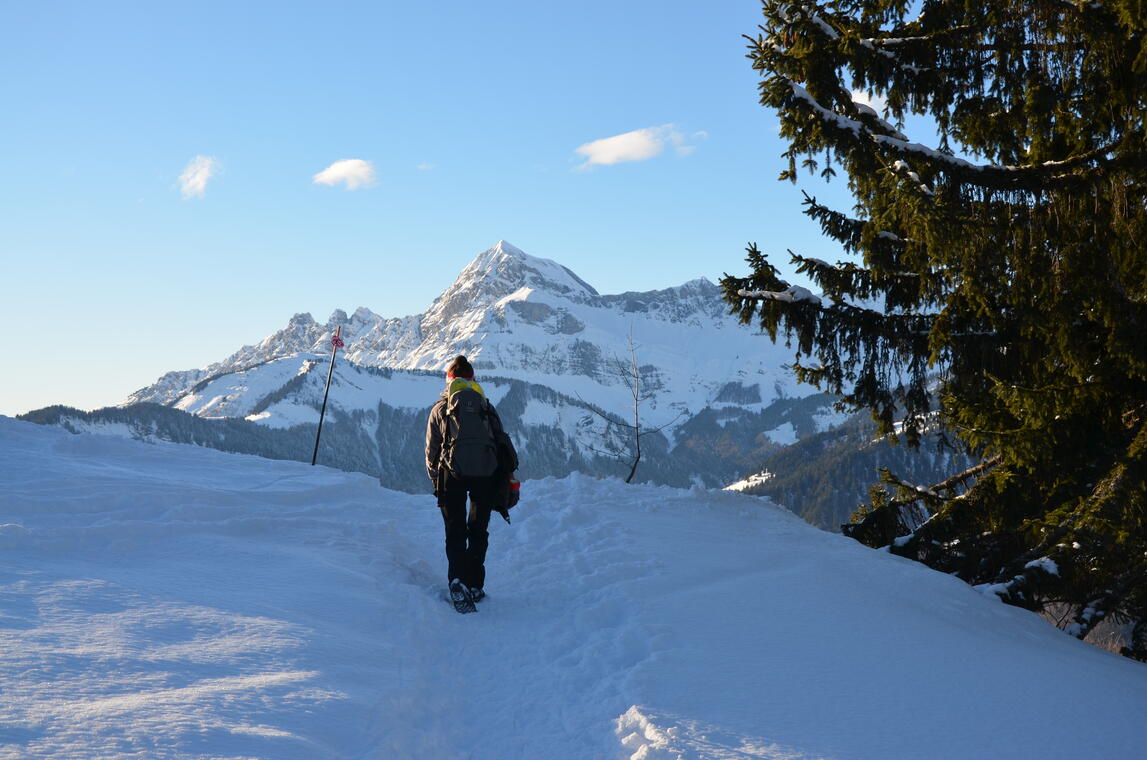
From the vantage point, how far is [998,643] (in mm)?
5984

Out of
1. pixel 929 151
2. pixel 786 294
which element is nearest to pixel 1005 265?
pixel 929 151

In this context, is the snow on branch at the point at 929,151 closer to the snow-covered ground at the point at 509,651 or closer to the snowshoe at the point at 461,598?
the snow-covered ground at the point at 509,651

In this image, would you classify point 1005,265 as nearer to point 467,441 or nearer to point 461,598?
point 467,441

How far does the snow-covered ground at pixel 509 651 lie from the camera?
13.4ft

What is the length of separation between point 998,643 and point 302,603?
18.9ft

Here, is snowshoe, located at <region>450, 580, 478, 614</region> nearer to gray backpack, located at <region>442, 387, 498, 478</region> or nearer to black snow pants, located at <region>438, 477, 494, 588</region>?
black snow pants, located at <region>438, 477, 494, 588</region>

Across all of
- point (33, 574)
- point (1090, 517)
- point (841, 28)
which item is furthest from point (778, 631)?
point (841, 28)

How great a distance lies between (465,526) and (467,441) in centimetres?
88

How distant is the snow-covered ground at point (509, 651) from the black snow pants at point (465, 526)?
0.43 m

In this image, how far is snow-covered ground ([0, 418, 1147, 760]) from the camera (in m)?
4.08

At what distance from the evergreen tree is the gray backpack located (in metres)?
3.98

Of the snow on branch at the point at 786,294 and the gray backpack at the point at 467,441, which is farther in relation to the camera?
the snow on branch at the point at 786,294

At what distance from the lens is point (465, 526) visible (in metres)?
7.56

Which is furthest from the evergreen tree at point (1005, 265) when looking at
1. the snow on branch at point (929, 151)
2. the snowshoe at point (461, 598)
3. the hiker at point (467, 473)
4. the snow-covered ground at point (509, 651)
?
the snowshoe at point (461, 598)
